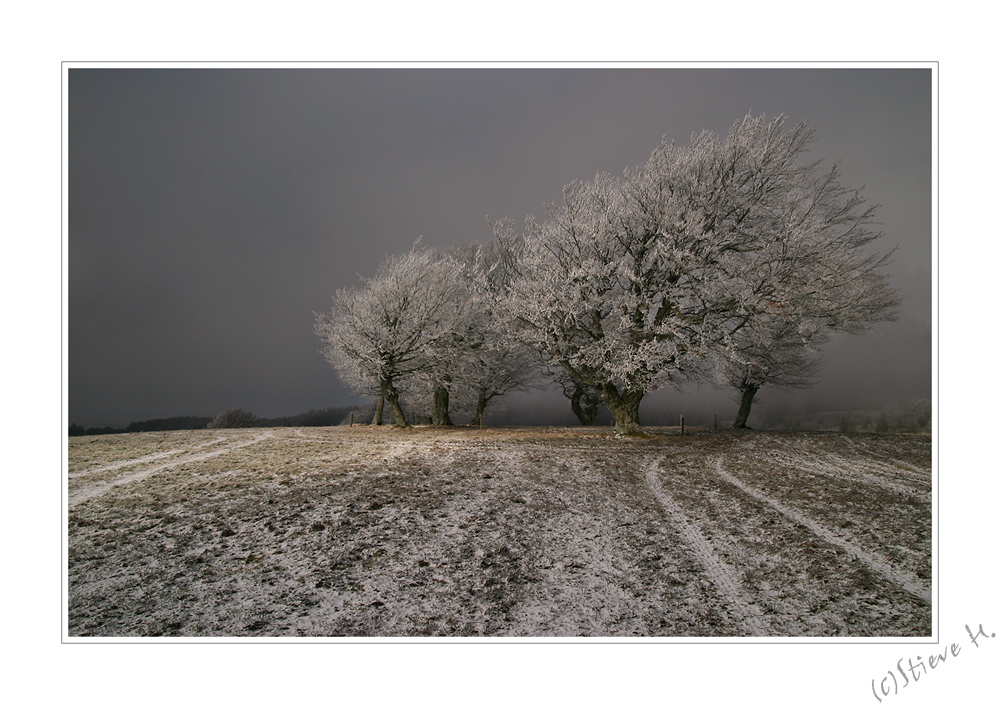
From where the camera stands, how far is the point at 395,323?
16672mm

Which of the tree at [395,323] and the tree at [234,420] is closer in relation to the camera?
the tree at [234,420]

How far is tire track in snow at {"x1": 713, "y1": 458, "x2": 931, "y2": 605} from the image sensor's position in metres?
3.68

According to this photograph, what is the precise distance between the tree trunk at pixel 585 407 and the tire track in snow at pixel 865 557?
15.8m

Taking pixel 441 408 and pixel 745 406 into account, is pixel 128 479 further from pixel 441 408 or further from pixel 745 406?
pixel 745 406

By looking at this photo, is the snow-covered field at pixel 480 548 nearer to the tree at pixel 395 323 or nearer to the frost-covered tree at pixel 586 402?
the tree at pixel 395 323

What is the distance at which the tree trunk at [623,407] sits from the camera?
511 inches

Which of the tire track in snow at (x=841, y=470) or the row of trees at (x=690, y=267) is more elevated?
the row of trees at (x=690, y=267)

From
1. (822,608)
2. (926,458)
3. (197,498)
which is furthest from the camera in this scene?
(926,458)

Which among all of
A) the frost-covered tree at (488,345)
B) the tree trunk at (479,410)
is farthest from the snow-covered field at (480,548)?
the tree trunk at (479,410)
